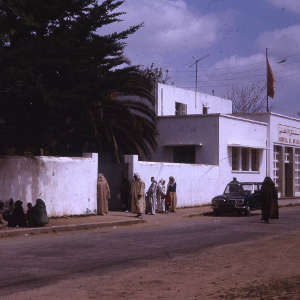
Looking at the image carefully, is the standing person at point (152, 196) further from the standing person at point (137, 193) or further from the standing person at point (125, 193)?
the standing person at point (125, 193)

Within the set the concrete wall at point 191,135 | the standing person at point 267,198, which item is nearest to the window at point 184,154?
the concrete wall at point 191,135

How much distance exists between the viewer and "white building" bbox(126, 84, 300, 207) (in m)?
33.1

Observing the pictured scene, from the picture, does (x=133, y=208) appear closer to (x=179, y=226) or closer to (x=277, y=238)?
(x=179, y=226)

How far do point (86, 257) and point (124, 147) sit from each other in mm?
16872

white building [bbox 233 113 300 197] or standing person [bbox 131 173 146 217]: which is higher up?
white building [bbox 233 113 300 197]

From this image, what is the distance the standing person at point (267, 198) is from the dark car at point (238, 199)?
11.0 ft

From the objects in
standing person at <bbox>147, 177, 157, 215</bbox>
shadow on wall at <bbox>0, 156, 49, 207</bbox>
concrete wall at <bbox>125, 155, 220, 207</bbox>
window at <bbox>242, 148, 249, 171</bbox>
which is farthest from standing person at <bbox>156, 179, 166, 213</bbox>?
window at <bbox>242, 148, 249, 171</bbox>

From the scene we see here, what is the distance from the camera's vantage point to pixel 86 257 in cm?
1345

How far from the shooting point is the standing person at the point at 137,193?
2673 cm

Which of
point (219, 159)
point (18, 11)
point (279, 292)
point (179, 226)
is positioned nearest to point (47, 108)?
point (18, 11)

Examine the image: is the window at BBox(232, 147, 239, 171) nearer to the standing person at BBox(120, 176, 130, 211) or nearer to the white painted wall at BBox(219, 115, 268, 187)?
the white painted wall at BBox(219, 115, 268, 187)

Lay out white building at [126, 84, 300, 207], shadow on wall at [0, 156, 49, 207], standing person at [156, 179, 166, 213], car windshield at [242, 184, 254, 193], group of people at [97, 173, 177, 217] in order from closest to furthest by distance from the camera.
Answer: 1. shadow on wall at [0, 156, 49, 207]
2. group of people at [97, 173, 177, 217]
3. standing person at [156, 179, 166, 213]
4. car windshield at [242, 184, 254, 193]
5. white building at [126, 84, 300, 207]

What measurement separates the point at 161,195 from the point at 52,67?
981 centimetres

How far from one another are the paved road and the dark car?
4968 millimetres
